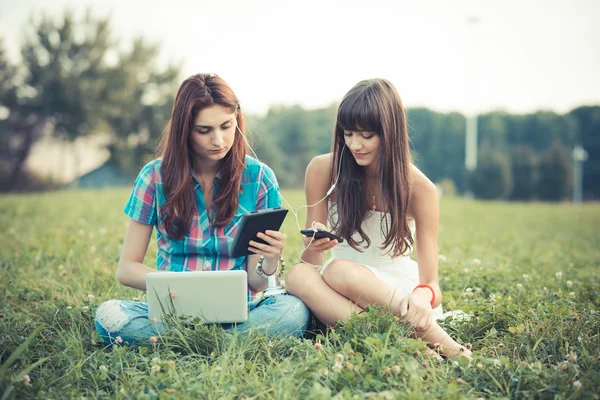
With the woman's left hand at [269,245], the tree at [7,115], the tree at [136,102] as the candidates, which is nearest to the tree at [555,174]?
the tree at [136,102]

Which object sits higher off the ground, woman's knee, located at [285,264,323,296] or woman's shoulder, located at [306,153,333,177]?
woman's shoulder, located at [306,153,333,177]

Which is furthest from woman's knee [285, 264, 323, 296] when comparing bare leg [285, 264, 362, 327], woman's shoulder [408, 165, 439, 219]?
woman's shoulder [408, 165, 439, 219]

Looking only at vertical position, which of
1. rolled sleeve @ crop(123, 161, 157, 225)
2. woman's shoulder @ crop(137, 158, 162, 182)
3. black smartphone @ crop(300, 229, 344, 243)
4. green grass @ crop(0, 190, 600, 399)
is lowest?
green grass @ crop(0, 190, 600, 399)

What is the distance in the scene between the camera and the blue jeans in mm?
2764

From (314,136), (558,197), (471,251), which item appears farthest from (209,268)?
(558,197)

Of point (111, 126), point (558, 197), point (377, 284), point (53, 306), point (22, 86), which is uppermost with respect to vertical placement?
point (22, 86)

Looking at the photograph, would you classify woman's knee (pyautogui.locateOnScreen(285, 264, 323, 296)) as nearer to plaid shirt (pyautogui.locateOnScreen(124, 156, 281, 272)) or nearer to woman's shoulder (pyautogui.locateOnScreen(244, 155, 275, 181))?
plaid shirt (pyautogui.locateOnScreen(124, 156, 281, 272))

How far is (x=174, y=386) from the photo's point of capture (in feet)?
7.19

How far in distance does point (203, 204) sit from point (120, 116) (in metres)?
27.0

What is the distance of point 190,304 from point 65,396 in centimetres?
69

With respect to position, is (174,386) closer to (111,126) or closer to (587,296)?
(587,296)

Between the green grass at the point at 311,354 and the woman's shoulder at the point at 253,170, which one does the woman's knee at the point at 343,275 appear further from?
the woman's shoulder at the point at 253,170

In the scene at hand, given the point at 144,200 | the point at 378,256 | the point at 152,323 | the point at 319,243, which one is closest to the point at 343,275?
the point at 319,243

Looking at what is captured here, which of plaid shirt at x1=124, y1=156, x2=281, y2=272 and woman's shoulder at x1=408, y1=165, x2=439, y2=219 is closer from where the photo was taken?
plaid shirt at x1=124, y1=156, x2=281, y2=272
